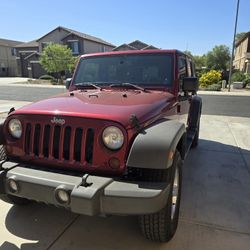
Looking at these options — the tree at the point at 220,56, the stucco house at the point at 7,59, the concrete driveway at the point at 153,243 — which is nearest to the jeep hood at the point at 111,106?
the concrete driveway at the point at 153,243

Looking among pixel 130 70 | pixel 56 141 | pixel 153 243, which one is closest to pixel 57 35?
pixel 130 70

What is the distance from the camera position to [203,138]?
262 inches

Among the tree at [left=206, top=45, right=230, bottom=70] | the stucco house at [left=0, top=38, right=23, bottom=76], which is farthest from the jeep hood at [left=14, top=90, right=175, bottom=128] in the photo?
the stucco house at [left=0, top=38, right=23, bottom=76]

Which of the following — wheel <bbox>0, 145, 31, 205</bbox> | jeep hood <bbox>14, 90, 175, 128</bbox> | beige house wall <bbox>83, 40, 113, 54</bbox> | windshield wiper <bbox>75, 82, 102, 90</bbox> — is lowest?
wheel <bbox>0, 145, 31, 205</bbox>

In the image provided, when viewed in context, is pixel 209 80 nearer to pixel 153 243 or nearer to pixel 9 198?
pixel 153 243

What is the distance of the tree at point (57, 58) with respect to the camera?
33531mm

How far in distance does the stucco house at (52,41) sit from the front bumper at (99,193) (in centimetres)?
4132

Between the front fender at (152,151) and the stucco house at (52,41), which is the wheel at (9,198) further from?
the stucco house at (52,41)

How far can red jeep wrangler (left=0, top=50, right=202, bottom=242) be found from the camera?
204 centimetres

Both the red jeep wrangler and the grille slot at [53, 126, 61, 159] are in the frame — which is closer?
the red jeep wrangler

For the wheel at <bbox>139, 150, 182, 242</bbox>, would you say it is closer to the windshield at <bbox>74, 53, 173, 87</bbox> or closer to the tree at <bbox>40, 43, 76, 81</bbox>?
the windshield at <bbox>74, 53, 173, 87</bbox>

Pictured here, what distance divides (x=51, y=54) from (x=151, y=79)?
3305 cm

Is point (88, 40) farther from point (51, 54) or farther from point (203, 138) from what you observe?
point (203, 138)

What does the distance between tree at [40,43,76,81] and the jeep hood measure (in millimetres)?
31818
